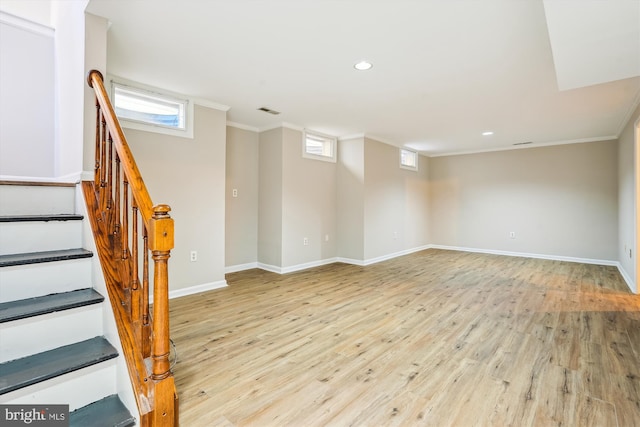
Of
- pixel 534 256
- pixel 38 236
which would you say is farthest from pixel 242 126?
pixel 534 256

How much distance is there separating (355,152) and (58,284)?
5003mm


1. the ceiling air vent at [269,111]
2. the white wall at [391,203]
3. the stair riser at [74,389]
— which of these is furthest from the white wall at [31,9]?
the white wall at [391,203]

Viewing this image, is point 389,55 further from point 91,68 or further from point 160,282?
point 160,282

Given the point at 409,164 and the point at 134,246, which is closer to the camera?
the point at 134,246

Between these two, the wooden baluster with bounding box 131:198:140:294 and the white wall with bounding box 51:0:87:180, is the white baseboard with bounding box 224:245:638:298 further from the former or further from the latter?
the wooden baluster with bounding box 131:198:140:294

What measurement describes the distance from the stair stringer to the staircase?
25 millimetres

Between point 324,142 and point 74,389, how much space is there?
209 inches

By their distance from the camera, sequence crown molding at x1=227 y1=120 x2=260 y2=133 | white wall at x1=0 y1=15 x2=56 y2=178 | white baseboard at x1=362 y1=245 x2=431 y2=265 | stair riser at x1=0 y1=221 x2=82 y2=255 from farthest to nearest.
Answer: white baseboard at x1=362 y1=245 x2=431 y2=265 → crown molding at x1=227 y1=120 x2=260 y2=133 → white wall at x1=0 y1=15 x2=56 y2=178 → stair riser at x1=0 y1=221 x2=82 y2=255

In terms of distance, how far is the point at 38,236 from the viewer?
1.81 meters

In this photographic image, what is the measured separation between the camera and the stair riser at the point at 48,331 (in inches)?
54.4

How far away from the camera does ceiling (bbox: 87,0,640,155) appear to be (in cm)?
214

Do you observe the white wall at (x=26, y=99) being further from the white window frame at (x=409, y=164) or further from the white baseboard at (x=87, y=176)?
the white window frame at (x=409, y=164)

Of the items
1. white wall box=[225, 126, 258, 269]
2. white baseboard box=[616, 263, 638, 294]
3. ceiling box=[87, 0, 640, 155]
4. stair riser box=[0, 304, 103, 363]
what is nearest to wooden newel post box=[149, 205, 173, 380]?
stair riser box=[0, 304, 103, 363]

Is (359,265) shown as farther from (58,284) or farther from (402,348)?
(58,284)
